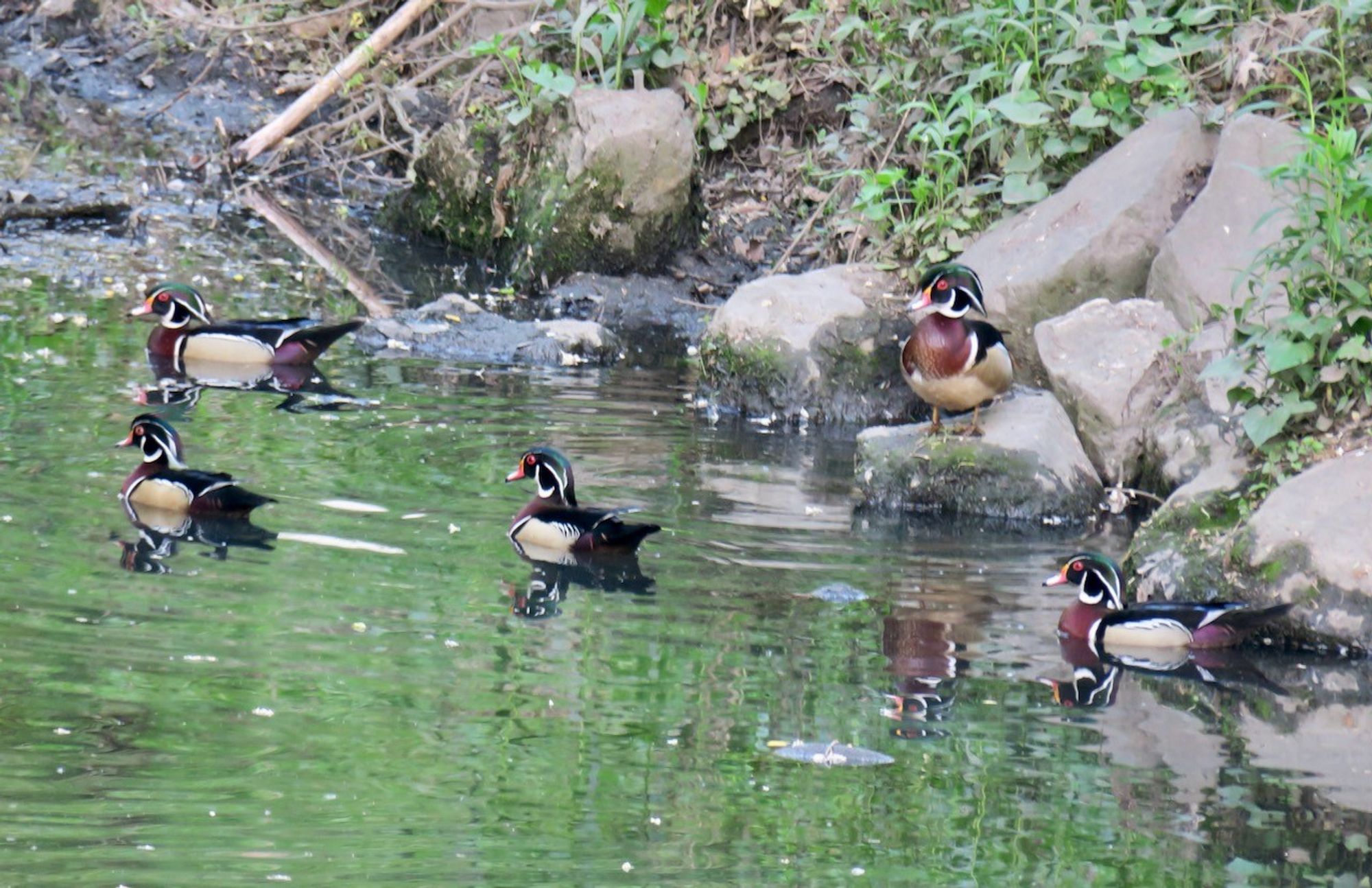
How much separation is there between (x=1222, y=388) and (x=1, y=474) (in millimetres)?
5550

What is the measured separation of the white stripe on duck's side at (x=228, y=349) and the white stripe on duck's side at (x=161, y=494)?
10.4ft

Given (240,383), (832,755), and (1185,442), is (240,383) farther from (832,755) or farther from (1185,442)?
(832,755)

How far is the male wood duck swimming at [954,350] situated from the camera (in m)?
9.08

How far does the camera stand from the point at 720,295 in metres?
13.2

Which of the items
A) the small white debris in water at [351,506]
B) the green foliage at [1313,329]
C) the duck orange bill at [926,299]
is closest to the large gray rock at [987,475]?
the duck orange bill at [926,299]

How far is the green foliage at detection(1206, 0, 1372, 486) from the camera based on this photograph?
7.53 m

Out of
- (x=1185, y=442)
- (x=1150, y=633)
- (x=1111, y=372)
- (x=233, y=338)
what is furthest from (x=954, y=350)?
(x=233, y=338)

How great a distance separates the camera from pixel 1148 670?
695 centimetres

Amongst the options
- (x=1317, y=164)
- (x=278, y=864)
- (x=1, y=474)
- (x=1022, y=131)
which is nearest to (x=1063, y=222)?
(x=1022, y=131)

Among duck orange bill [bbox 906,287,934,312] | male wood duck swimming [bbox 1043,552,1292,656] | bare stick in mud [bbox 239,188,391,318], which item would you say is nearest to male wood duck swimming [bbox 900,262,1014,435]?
duck orange bill [bbox 906,287,934,312]

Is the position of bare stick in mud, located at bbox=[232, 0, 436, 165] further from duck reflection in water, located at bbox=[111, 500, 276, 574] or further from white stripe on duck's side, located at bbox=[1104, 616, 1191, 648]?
white stripe on duck's side, located at bbox=[1104, 616, 1191, 648]

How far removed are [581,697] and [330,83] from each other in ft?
36.5

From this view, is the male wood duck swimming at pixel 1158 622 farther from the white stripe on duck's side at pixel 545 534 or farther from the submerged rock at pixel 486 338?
the submerged rock at pixel 486 338

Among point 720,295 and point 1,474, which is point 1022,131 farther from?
point 1,474
